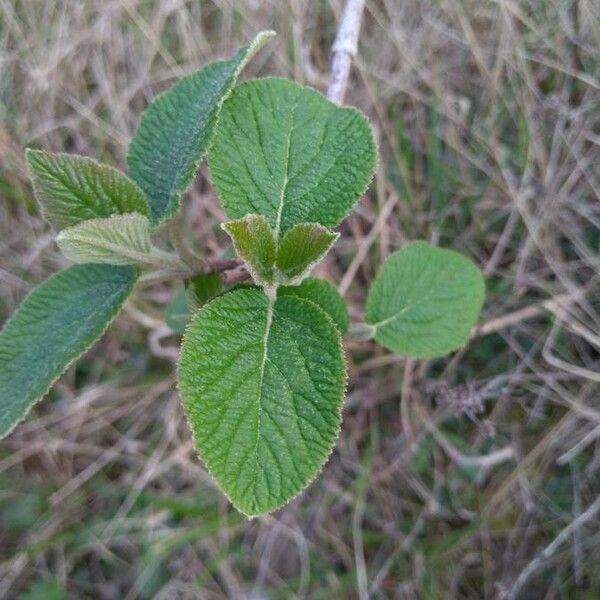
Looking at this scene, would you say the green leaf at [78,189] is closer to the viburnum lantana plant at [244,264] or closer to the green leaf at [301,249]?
the viburnum lantana plant at [244,264]

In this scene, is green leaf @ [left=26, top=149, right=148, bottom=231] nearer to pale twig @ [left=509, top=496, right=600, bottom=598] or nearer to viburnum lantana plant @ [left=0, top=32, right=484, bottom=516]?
viburnum lantana plant @ [left=0, top=32, right=484, bottom=516]

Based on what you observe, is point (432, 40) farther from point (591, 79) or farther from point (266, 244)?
point (266, 244)

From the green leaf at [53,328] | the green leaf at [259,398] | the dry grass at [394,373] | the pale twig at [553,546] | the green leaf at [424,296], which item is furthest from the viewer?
the dry grass at [394,373]

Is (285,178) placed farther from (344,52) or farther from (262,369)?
(344,52)

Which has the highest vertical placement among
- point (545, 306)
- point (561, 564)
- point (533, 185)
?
point (533, 185)

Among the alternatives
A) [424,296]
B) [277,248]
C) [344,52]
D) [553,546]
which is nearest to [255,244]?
[277,248]

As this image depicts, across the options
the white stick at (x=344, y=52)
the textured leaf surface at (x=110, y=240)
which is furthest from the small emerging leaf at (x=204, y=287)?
the white stick at (x=344, y=52)

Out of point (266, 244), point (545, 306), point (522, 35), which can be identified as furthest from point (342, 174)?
point (522, 35)
